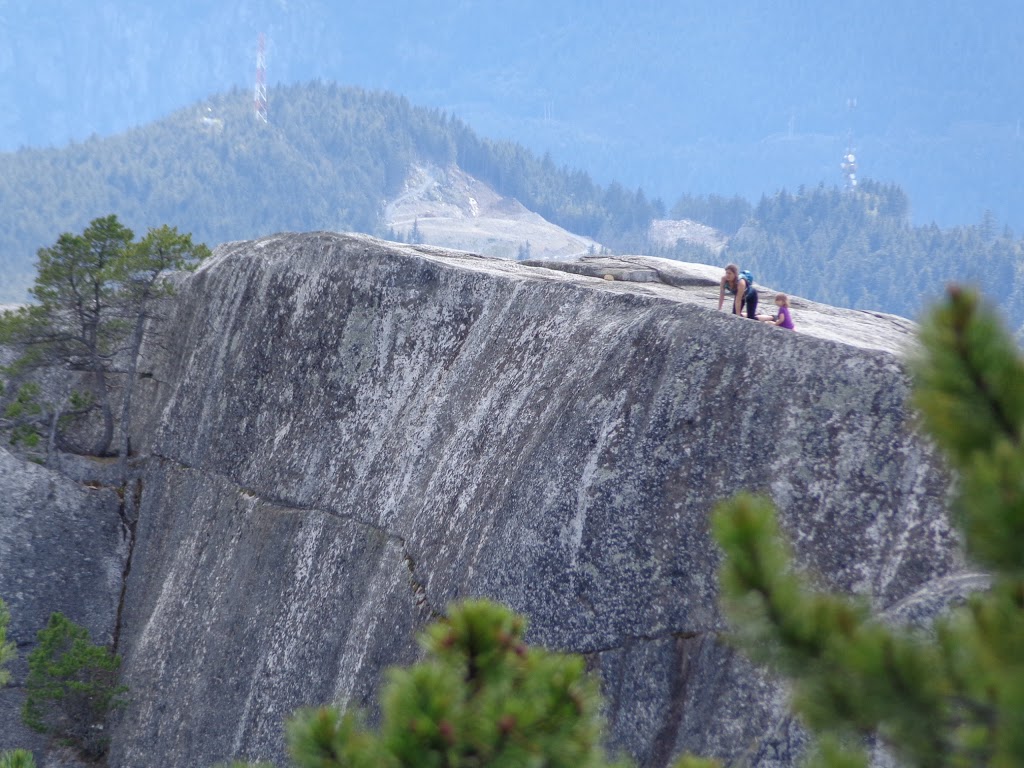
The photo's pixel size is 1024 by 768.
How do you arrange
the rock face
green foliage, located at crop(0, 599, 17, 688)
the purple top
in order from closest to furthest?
1. the rock face
2. the purple top
3. green foliage, located at crop(0, 599, 17, 688)

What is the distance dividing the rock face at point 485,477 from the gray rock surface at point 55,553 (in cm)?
97

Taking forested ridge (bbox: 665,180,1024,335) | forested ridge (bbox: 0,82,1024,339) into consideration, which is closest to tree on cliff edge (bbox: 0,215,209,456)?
forested ridge (bbox: 665,180,1024,335)

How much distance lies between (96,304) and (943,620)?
25.6 meters

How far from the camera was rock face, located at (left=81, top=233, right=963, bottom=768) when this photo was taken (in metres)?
14.1

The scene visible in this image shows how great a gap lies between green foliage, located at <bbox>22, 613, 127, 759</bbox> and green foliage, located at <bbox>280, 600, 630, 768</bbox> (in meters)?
17.5

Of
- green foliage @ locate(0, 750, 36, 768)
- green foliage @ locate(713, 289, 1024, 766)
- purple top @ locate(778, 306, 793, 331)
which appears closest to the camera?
green foliage @ locate(713, 289, 1024, 766)

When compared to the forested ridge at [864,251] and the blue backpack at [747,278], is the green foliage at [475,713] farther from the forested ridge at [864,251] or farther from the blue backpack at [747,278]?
the forested ridge at [864,251]

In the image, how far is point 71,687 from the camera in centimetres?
2236

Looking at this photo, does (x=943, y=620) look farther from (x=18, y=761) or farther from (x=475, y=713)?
(x=18, y=761)

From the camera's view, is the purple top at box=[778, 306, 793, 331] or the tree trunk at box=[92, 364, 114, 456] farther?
the tree trunk at box=[92, 364, 114, 456]

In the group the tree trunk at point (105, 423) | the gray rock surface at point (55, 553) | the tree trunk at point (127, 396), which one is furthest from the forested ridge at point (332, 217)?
the gray rock surface at point (55, 553)

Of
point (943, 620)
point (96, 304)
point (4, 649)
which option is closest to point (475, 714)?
point (943, 620)

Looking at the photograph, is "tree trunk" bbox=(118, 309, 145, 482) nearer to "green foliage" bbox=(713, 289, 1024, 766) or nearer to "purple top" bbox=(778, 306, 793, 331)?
"purple top" bbox=(778, 306, 793, 331)

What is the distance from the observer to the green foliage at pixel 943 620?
15.8 feet
